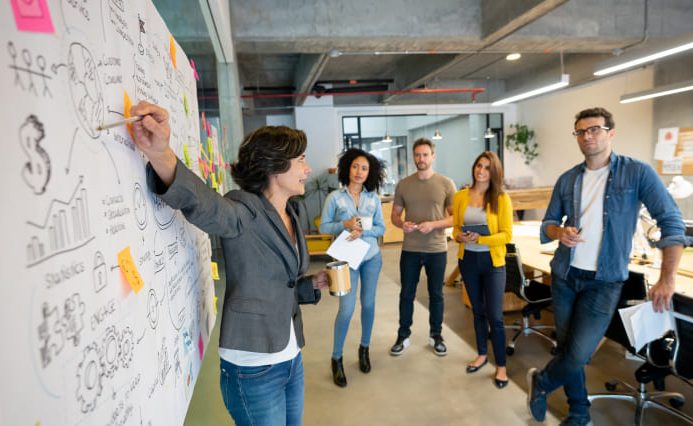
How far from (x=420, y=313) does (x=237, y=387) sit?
3242 mm

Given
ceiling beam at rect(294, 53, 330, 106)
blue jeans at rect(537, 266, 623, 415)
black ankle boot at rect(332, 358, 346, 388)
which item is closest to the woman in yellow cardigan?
blue jeans at rect(537, 266, 623, 415)

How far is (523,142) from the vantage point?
9.14 metres

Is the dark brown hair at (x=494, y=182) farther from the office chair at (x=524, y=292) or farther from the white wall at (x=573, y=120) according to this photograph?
the white wall at (x=573, y=120)

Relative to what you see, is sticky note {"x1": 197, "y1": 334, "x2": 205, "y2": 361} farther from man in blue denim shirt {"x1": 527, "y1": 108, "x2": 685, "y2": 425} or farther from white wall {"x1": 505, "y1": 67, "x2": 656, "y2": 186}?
white wall {"x1": 505, "y1": 67, "x2": 656, "y2": 186}

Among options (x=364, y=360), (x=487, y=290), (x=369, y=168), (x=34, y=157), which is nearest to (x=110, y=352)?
(x=34, y=157)

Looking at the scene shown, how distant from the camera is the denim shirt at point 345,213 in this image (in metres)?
2.60

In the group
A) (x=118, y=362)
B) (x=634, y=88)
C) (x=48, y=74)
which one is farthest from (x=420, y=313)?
(x=634, y=88)

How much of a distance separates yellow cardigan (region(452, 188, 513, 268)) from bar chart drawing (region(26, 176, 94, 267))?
2.35 meters

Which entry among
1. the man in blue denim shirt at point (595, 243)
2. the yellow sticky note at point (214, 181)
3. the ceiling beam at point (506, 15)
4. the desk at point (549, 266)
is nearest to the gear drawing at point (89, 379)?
the yellow sticky note at point (214, 181)

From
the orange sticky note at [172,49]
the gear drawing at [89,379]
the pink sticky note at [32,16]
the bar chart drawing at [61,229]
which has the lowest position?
the gear drawing at [89,379]

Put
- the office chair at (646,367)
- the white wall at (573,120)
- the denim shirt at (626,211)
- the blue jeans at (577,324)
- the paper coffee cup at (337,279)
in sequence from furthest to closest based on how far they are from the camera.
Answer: the white wall at (573,120)
the office chair at (646,367)
the blue jeans at (577,324)
the denim shirt at (626,211)
the paper coffee cup at (337,279)

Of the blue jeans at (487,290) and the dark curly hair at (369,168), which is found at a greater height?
the dark curly hair at (369,168)

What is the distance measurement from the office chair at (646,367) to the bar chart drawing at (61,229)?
251 centimetres

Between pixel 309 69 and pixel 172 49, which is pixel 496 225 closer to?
pixel 172 49
